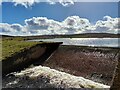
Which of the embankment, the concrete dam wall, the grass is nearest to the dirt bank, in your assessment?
the concrete dam wall

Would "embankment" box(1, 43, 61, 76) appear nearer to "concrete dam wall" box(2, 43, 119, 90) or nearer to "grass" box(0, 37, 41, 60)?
"concrete dam wall" box(2, 43, 119, 90)

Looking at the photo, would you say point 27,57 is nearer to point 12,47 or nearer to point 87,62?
point 12,47

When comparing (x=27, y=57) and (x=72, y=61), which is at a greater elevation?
(x=27, y=57)

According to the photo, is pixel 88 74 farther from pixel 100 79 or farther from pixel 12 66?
pixel 12 66

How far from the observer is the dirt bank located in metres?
25.1

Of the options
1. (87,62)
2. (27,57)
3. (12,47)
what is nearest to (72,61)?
(87,62)

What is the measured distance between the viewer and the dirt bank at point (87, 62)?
25.1 metres

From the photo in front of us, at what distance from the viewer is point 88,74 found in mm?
25391

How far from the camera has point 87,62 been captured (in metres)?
29.7

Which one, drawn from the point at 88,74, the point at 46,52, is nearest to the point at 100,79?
the point at 88,74

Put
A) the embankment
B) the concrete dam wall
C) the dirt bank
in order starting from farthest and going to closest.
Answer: the embankment < the concrete dam wall < the dirt bank

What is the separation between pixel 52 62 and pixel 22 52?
11.2 feet

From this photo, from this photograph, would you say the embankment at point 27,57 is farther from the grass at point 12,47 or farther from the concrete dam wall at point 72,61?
the grass at point 12,47

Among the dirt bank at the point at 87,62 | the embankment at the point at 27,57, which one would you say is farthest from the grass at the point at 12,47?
the dirt bank at the point at 87,62
